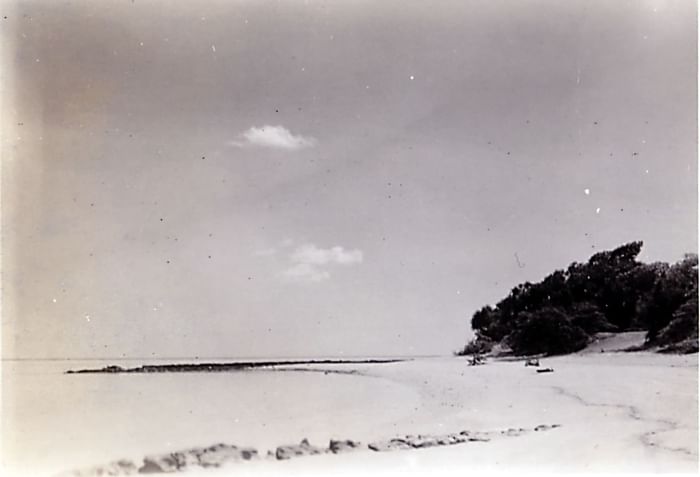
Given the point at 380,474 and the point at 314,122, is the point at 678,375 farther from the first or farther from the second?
the point at 314,122

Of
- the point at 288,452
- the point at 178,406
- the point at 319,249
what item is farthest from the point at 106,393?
the point at 319,249

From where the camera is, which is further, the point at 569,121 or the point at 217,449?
the point at 569,121

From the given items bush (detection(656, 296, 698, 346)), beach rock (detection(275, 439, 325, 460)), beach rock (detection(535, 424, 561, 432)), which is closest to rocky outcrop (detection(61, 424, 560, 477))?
beach rock (detection(275, 439, 325, 460))

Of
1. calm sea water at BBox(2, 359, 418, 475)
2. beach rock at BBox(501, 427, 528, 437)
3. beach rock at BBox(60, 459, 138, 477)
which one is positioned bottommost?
beach rock at BBox(60, 459, 138, 477)

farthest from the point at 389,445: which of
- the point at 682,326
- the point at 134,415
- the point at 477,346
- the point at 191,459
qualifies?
the point at 682,326

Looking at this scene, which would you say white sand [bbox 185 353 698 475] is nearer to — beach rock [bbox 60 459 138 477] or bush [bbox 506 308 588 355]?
bush [bbox 506 308 588 355]
